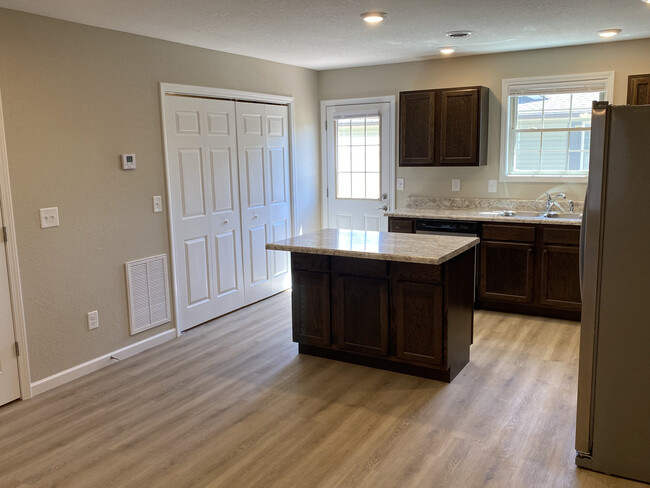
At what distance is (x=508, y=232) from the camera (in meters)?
4.88

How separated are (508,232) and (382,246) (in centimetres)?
177

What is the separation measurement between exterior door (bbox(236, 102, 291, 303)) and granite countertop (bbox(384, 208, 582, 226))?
A: 1.20 m

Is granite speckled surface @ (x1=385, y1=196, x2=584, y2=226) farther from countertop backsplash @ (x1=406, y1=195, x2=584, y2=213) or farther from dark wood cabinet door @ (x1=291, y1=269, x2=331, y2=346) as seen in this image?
dark wood cabinet door @ (x1=291, y1=269, x2=331, y2=346)

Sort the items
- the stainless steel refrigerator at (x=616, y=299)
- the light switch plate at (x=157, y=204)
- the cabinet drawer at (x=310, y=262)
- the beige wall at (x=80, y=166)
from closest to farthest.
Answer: the stainless steel refrigerator at (x=616, y=299)
the beige wall at (x=80, y=166)
the cabinet drawer at (x=310, y=262)
the light switch plate at (x=157, y=204)

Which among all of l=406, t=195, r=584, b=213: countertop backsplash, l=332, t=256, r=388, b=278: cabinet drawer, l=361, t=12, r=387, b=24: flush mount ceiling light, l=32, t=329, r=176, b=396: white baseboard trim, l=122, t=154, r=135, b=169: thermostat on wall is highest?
l=361, t=12, r=387, b=24: flush mount ceiling light

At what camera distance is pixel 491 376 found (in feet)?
12.0

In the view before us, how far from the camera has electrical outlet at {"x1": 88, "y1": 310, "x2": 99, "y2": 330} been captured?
3885 mm

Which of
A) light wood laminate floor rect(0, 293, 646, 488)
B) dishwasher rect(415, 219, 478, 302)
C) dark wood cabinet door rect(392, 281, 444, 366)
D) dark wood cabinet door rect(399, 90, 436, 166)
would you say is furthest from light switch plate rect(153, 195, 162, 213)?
dark wood cabinet door rect(399, 90, 436, 166)

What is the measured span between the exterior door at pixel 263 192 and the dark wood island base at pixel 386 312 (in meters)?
1.53

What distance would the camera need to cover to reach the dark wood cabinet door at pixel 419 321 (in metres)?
3.51

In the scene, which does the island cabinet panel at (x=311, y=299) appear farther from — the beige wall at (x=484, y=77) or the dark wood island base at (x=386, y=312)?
the beige wall at (x=484, y=77)

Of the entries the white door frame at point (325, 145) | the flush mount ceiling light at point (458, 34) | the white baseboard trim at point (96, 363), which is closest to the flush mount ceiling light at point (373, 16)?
the flush mount ceiling light at point (458, 34)

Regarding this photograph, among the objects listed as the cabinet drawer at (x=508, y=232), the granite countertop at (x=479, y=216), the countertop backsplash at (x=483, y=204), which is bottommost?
the cabinet drawer at (x=508, y=232)

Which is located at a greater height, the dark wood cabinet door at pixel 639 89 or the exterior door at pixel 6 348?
the dark wood cabinet door at pixel 639 89
